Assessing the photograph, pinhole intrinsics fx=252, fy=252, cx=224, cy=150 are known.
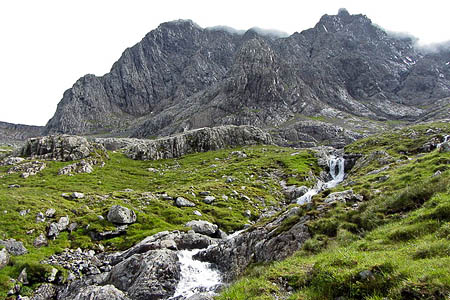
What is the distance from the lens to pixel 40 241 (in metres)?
34.0

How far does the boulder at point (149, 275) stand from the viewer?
75.6ft

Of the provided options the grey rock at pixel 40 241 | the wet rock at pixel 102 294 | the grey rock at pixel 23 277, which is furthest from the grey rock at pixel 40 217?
the wet rock at pixel 102 294

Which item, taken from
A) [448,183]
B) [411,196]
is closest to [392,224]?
[411,196]

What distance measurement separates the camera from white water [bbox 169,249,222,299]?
23203 mm

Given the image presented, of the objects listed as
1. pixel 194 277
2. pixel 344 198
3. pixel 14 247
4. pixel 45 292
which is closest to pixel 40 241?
pixel 14 247

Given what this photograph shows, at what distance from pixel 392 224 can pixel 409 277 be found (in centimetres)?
862

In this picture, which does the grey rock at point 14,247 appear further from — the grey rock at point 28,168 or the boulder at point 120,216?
the grey rock at point 28,168

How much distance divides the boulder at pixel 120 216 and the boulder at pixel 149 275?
1677cm

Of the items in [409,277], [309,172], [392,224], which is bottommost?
[309,172]

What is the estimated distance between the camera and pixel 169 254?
2719cm

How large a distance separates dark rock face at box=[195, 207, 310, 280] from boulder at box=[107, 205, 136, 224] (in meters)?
19.6

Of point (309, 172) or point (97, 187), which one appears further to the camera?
point (309, 172)

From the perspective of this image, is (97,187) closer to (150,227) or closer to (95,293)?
(150,227)

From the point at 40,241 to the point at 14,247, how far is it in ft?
11.6
